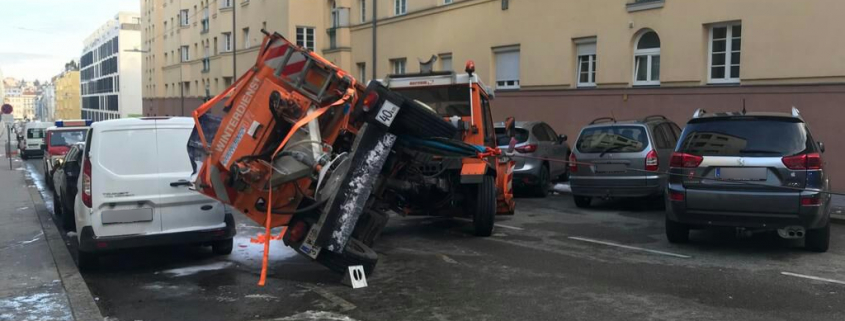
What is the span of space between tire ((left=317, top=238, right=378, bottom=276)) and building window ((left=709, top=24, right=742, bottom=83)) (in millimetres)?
11489

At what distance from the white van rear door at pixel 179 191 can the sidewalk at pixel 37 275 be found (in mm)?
1116

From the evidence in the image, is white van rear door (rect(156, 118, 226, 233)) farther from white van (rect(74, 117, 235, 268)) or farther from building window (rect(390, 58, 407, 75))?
building window (rect(390, 58, 407, 75))

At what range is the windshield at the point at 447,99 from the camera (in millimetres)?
9508

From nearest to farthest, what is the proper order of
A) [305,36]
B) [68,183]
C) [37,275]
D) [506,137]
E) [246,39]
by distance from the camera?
[37,275], [68,183], [506,137], [305,36], [246,39]

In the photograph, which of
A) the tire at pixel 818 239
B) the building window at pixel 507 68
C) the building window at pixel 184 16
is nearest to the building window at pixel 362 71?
the building window at pixel 507 68

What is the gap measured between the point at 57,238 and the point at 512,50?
1417 centimetres

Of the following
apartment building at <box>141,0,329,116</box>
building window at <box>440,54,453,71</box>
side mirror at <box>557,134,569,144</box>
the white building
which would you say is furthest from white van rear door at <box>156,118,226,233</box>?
the white building

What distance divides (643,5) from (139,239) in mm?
13366

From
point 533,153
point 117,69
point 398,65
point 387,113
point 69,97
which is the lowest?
point 533,153

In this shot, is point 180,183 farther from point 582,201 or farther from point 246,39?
point 246,39

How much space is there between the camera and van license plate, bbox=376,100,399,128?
244 inches

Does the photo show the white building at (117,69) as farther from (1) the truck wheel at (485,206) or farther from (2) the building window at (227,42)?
(1) the truck wheel at (485,206)

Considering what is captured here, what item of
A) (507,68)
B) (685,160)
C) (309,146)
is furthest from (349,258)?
(507,68)

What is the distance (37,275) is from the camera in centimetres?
730
